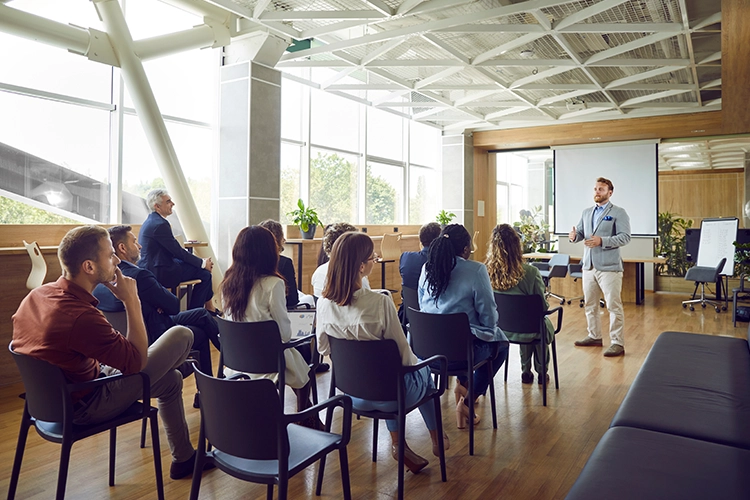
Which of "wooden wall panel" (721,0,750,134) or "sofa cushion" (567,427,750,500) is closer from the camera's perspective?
"sofa cushion" (567,427,750,500)

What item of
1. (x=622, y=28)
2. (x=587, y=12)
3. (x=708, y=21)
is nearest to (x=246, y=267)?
(x=587, y=12)

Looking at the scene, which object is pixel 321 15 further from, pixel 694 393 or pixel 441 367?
pixel 694 393

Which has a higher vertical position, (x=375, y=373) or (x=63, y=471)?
(x=375, y=373)

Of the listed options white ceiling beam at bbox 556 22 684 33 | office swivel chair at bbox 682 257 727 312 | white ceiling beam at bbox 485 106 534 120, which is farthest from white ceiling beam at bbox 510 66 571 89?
office swivel chair at bbox 682 257 727 312

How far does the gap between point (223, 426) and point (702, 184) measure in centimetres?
1506

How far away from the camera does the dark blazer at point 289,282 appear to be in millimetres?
3729

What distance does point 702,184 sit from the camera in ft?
44.9

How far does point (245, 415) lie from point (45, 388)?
0.91 meters

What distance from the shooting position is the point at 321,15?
5523 millimetres

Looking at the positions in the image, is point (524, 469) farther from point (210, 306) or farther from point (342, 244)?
point (210, 306)

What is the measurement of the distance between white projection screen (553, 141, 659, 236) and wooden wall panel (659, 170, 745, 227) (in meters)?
4.77

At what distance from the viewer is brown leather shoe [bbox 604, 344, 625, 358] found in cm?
511

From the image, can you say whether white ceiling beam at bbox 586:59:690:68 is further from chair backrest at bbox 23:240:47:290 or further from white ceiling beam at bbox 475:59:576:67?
chair backrest at bbox 23:240:47:290

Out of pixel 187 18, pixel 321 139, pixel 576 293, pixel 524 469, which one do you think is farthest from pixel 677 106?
pixel 524 469
